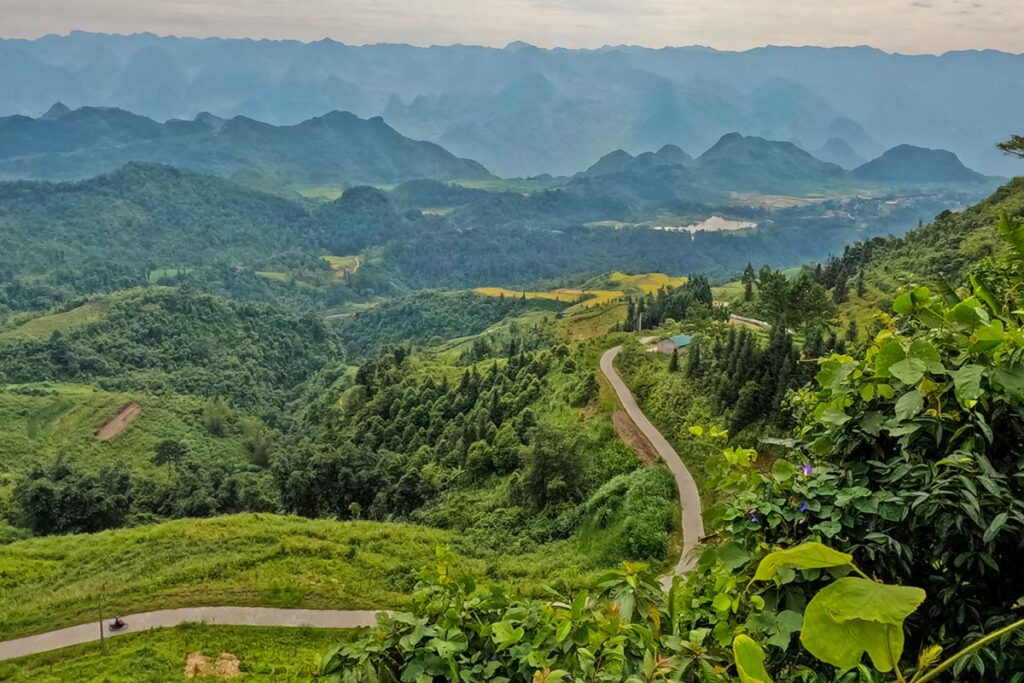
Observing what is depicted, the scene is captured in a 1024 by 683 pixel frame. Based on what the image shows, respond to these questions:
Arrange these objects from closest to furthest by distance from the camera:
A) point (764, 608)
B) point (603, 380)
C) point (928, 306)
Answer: point (764, 608)
point (928, 306)
point (603, 380)

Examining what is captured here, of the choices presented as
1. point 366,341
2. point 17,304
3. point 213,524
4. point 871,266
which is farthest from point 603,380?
point 17,304

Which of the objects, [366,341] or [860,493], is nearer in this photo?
→ [860,493]

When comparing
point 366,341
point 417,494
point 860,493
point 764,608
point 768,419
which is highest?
point 860,493

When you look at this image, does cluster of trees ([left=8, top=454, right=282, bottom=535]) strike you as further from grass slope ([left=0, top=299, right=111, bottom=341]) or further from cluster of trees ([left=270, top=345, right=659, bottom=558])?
grass slope ([left=0, top=299, right=111, bottom=341])

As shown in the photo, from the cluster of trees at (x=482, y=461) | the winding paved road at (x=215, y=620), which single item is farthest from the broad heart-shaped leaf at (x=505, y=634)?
the cluster of trees at (x=482, y=461)

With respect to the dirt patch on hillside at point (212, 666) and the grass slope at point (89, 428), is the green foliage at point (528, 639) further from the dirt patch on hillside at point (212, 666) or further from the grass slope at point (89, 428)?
the grass slope at point (89, 428)

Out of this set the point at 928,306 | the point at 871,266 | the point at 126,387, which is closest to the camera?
the point at 928,306

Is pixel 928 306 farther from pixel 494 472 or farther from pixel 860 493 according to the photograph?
pixel 494 472
